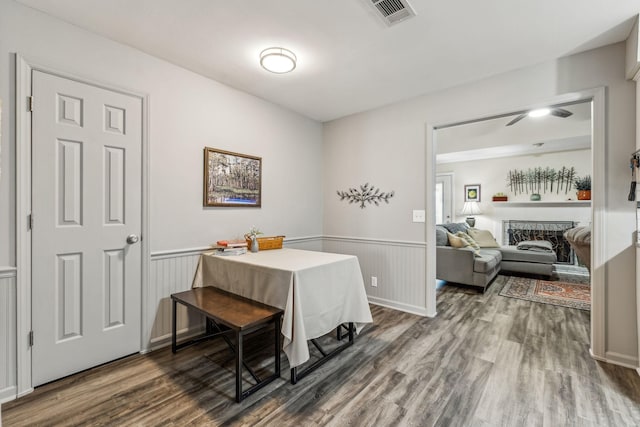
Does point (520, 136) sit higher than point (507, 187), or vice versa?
point (520, 136)

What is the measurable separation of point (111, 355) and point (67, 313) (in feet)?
1.54

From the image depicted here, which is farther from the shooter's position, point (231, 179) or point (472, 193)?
point (472, 193)

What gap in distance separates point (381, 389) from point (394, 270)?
5.54 feet

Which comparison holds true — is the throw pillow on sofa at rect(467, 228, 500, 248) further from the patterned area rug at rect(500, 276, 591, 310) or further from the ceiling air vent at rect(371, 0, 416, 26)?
the ceiling air vent at rect(371, 0, 416, 26)

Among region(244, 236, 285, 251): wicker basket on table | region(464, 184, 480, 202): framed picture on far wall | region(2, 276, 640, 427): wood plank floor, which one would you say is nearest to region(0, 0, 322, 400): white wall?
region(244, 236, 285, 251): wicker basket on table

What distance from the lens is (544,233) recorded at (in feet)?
20.0

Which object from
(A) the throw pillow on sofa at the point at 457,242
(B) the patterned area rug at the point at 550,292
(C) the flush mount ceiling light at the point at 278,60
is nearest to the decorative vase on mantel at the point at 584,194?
(B) the patterned area rug at the point at 550,292

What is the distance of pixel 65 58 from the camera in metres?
1.98

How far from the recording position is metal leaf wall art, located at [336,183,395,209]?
3.54m

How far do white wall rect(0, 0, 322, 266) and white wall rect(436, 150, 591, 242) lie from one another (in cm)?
463

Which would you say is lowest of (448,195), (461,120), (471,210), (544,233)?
(544,233)

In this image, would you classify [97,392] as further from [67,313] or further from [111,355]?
[67,313]

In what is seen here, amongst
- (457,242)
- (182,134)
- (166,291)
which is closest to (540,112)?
(457,242)

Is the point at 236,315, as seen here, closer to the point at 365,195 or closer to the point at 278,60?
the point at 278,60
